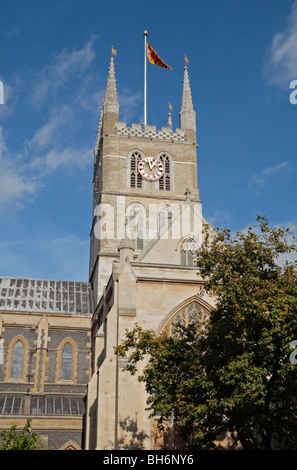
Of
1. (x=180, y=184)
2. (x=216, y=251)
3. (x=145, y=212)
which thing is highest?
(x=180, y=184)

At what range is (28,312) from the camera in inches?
1422

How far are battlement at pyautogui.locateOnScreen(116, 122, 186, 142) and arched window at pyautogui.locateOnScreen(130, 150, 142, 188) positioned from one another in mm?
1818

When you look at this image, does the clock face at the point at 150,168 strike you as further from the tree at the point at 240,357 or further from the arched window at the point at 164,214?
the tree at the point at 240,357

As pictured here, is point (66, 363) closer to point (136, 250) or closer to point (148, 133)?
point (136, 250)

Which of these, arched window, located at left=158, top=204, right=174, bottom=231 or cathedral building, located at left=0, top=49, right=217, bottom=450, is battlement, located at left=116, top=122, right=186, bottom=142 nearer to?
cathedral building, located at left=0, top=49, right=217, bottom=450

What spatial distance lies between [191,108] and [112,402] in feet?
95.3

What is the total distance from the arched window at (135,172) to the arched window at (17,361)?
1424cm

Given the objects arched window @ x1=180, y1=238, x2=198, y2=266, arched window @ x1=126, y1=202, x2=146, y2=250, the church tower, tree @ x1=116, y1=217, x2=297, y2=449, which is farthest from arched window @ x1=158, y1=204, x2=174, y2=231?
tree @ x1=116, y1=217, x2=297, y2=449

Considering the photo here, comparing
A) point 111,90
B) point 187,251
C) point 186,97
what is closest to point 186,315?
point 187,251

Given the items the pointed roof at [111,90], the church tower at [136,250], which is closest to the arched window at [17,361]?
the church tower at [136,250]

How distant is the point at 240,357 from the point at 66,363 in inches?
857
